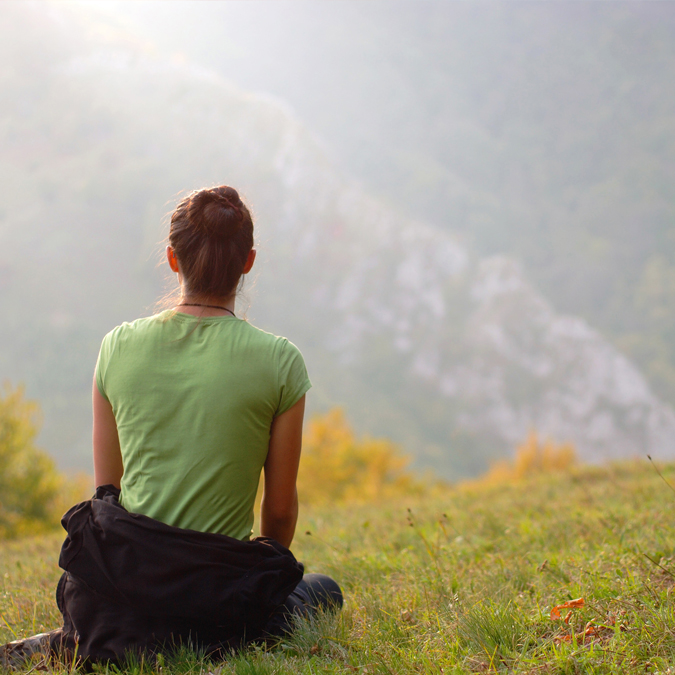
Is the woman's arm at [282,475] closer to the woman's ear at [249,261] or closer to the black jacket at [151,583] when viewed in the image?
the black jacket at [151,583]

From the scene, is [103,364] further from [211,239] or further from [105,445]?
[211,239]

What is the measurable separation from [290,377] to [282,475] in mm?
349

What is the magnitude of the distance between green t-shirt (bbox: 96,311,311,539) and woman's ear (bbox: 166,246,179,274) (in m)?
0.20

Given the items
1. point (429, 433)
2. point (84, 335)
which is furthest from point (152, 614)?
point (84, 335)

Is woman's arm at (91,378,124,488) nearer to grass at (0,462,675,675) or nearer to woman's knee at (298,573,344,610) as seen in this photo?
grass at (0,462,675,675)

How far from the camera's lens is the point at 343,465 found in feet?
143

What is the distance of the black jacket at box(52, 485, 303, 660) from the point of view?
5.62 ft

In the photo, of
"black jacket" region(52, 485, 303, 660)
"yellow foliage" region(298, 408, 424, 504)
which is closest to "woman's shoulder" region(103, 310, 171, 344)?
"black jacket" region(52, 485, 303, 660)

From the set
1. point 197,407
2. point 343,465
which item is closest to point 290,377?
point 197,407

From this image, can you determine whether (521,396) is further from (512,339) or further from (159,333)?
(159,333)

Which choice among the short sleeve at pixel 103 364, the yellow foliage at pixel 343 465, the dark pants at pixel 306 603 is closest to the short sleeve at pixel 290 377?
the short sleeve at pixel 103 364

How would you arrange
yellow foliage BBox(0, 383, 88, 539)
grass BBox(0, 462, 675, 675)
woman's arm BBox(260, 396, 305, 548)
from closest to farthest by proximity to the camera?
grass BBox(0, 462, 675, 675)
woman's arm BBox(260, 396, 305, 548)
yellow foliage BBox(0, 383, 88, 539)

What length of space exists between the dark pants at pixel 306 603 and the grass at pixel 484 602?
63mm

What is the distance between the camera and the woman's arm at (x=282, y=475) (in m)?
1.91
